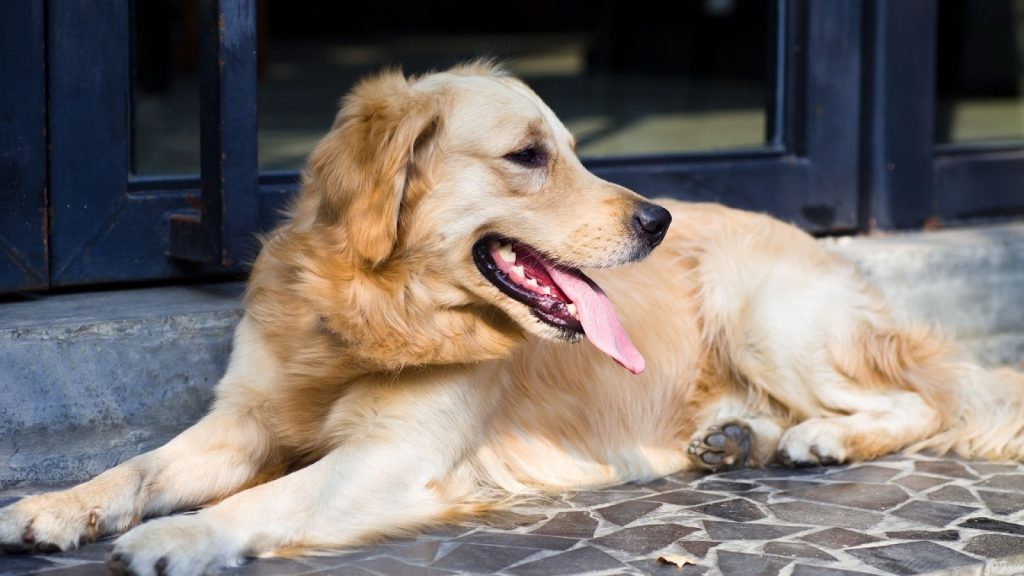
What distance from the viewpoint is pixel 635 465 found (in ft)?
13.5

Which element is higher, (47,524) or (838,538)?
(47,524)

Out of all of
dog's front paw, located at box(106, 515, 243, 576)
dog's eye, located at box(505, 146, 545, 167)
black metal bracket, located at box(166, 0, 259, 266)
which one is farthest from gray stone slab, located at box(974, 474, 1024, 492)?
black metal bracket, located at box(166, 0, 259, 266)

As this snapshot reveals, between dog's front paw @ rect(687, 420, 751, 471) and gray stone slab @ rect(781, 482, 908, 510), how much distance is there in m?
0.27

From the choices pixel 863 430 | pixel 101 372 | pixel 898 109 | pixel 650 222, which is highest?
pixel 898 109

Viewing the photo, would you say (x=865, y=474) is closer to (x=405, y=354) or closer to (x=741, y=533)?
(x=741, y=533)

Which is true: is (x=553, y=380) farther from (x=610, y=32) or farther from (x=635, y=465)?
(x=610, y=32)

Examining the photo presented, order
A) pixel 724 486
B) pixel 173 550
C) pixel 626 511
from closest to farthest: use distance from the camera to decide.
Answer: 1. pixel 173 550
2. pixel 626 511
3. pixel 724 486

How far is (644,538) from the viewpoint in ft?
11.4

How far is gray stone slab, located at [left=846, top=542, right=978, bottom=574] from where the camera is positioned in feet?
10.6

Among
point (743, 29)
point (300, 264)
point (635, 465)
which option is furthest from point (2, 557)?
point (743, 29)

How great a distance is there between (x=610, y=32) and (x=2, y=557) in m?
10.1

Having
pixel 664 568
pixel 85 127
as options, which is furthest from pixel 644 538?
pixel 85 127

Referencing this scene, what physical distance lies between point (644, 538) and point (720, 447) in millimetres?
775

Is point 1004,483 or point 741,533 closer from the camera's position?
point 741,533
